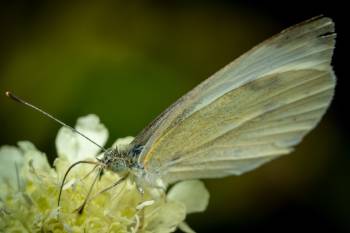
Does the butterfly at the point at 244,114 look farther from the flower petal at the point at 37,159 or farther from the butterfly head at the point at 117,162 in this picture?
the flower petal at the point at 37,159

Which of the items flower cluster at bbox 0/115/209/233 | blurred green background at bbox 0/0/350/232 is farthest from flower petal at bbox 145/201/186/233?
blurred green background at bbox 0/0/350/232

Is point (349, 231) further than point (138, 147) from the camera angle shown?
Yes

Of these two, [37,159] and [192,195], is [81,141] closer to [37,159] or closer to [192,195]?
[37,159]

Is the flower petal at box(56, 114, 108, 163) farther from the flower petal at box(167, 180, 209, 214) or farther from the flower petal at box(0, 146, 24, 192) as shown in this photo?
the flower petal at box(167, 180, 209, 214)

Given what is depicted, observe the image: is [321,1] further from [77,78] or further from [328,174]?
[77,78]

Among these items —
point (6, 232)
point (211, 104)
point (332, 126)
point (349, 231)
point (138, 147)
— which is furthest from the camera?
point (332, 126)

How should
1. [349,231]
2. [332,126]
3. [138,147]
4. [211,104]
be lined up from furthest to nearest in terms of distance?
[332,126], [349,231], [211,104], [138,147]

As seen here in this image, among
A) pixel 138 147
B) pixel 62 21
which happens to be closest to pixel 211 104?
pixel 138 147
